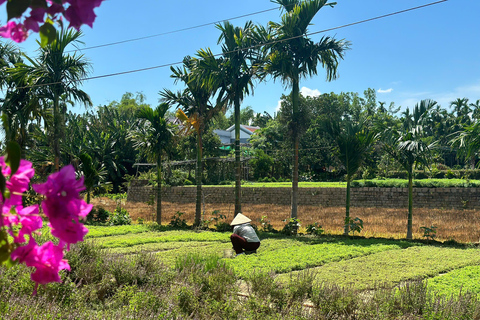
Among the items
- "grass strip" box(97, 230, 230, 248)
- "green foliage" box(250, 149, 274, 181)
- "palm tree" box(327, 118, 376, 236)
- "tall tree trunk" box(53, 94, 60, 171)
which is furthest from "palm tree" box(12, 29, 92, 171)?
"green foliage" box(250, 149, 274, 181)

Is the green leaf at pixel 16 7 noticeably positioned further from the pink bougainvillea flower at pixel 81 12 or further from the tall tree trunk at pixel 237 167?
the tall tree trunk at pixel 237 167

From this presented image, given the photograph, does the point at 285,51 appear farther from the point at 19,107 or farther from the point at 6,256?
the point at 6,256

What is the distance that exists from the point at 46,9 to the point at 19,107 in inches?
666

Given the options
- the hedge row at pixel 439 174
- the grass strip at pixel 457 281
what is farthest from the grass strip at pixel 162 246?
the hedge row at pixel 439 174

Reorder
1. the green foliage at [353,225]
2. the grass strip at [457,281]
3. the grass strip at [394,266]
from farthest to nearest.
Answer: the green foliage at [353,225] → the grass strip at [394,266] → the grass strip at [457,281]

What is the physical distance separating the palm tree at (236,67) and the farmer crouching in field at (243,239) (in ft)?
15.3

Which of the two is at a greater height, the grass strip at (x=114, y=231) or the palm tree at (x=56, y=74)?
the palm tree at (x=56, y=74)

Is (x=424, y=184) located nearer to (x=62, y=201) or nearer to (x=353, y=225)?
(x=353, y=225)

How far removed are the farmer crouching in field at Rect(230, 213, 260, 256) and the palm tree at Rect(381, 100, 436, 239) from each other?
4.80 metres

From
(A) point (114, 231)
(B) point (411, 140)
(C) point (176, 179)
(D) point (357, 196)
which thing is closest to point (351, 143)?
(B) point (411, 140)

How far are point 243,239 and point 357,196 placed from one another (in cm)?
1524

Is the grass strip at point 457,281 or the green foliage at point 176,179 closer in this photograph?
the grass strip at point 457,281

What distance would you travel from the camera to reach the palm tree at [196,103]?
49.0ft

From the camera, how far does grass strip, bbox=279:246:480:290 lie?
6.68 metres
